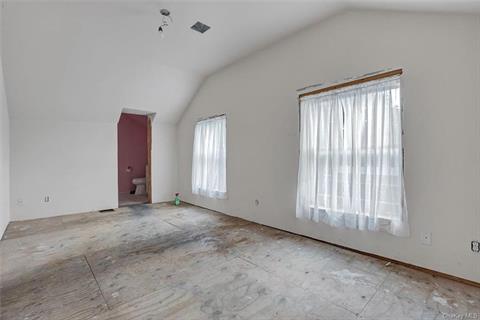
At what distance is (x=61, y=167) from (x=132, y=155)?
287 centimetres

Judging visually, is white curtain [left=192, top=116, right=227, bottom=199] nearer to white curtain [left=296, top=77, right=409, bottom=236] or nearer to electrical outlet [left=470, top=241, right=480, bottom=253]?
white curtain [left=296, top=77, right=409, bottom=236]

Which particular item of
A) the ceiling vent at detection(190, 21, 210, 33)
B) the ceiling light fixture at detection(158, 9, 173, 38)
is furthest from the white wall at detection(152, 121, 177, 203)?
the ceiling vent at detection(190, 21, 210, 33)

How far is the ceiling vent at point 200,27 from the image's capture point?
307 centimetres

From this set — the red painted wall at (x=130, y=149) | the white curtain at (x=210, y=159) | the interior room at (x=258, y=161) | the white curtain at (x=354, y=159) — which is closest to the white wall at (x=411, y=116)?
the interior room at (x=258, y=161)

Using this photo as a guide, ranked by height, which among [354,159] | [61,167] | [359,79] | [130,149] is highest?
[359,79]

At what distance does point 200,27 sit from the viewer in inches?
123

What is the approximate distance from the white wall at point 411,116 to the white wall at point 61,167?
354 centimetres

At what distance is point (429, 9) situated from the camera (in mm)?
2158

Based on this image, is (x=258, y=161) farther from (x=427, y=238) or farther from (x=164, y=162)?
(x=164, y=162)

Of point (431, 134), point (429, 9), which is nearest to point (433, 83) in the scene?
point (431, 134)

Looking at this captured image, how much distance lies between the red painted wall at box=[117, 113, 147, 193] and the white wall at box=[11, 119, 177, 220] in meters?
2.23

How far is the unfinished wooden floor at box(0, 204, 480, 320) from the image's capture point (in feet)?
5.60

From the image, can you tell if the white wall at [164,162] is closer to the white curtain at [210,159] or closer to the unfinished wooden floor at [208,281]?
the white curtain at [210,159]

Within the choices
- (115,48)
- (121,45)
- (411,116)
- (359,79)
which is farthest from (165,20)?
(411,116)
